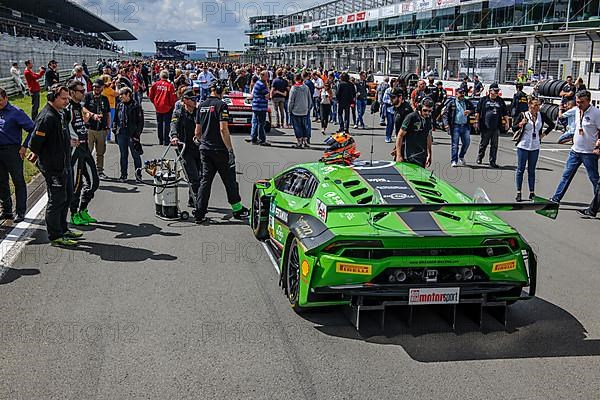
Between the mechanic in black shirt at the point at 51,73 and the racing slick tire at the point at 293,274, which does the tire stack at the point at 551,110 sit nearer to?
the mechanic in black shirt at the point at 51,73

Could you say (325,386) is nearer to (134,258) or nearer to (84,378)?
(84,378)

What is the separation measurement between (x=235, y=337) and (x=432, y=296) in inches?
61.9

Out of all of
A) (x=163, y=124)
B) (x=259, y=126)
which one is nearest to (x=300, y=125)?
(x=259, y=126)

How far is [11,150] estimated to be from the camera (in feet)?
28.6

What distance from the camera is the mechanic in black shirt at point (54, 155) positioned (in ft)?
24.2

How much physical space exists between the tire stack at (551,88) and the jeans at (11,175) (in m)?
19.7

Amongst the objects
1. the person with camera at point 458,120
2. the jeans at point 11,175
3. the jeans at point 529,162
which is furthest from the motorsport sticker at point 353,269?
the person with camera at point 458,120

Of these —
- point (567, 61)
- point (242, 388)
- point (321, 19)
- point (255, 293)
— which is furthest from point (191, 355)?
point (321, 19)

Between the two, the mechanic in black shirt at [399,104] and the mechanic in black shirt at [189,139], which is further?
the mechanic in black shirt at [399,104]

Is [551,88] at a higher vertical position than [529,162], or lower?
higher

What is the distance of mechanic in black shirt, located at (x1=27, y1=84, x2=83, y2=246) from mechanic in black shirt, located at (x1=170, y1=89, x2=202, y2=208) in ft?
7.07

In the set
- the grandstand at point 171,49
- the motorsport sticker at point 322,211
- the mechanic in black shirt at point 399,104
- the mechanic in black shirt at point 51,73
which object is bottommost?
the motorsport sticker at point 322,211

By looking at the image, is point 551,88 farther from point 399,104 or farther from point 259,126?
point 399,104

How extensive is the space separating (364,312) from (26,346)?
2.73 meters
